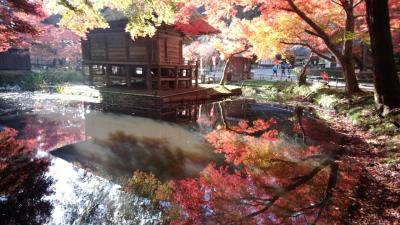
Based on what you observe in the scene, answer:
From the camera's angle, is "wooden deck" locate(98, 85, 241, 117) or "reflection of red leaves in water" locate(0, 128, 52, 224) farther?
"wooden deck" locate(98, 85, 241, 117)

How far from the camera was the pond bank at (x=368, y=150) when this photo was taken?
5.29 metres

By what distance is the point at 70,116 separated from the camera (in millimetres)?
14961

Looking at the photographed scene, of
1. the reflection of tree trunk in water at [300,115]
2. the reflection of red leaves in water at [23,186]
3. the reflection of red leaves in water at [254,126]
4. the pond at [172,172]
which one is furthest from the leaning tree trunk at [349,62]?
the reflection of red leaves in water at [23,186]

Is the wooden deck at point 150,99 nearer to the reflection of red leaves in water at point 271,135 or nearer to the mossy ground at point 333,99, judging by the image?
the mossy ground at point 333,99

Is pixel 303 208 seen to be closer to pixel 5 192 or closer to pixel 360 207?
pixel 360 207

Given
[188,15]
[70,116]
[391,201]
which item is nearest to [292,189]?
[391,201]

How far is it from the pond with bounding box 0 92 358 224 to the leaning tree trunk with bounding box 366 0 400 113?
220cm

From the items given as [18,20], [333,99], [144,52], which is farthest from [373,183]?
[18,20]

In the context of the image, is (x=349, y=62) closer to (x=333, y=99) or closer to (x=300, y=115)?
(x=333, y=99)

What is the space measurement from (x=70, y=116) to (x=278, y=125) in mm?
10515

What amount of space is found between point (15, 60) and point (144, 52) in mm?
18709

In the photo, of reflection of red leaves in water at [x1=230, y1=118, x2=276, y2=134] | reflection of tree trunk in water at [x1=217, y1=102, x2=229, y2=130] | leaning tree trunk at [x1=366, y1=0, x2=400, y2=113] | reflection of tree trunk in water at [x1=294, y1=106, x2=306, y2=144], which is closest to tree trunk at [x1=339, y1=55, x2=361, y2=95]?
reflection of tree trunk in water at [x1=294, y1=106, x2=306, y2=144]

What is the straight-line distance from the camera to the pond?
18.0 ft

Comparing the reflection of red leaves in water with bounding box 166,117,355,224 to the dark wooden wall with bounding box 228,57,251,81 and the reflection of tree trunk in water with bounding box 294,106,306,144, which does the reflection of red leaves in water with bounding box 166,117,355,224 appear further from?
the dark wooden wall with bounding box 228,57,251,81
